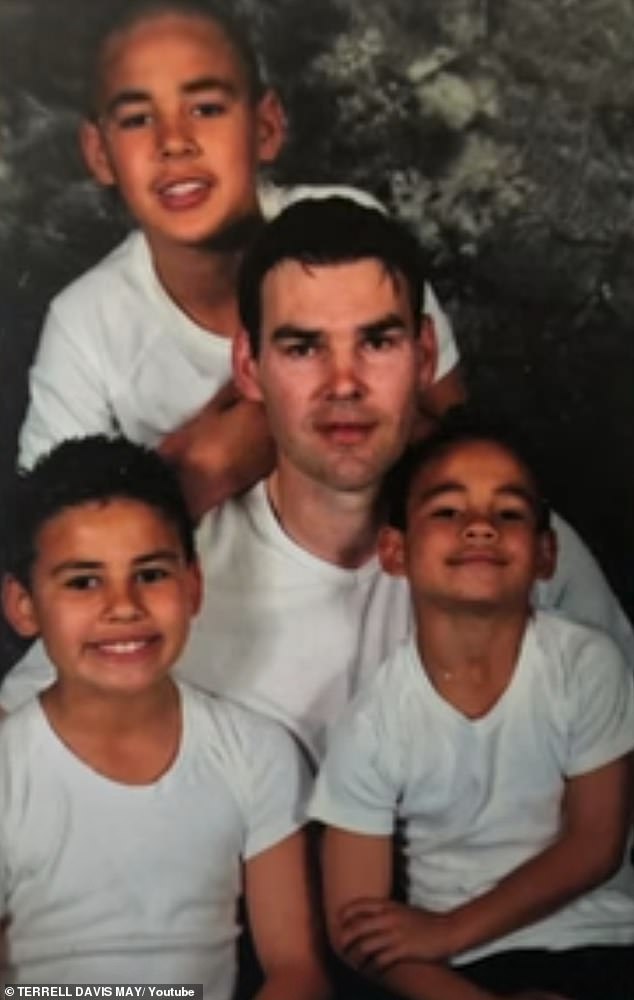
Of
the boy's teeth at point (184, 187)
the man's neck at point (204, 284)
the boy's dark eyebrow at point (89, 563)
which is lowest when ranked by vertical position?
the boy's dark eyebrow at point (89, 563)

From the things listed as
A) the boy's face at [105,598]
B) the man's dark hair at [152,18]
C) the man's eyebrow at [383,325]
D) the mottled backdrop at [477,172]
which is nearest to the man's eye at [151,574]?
the boy's face at [105,598]

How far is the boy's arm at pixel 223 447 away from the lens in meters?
1.15

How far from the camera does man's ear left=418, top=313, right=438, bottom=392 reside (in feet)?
3.80

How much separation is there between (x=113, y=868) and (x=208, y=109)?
1.73ft

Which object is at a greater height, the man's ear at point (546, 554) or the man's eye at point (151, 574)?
the man's ear at point (546, 554)

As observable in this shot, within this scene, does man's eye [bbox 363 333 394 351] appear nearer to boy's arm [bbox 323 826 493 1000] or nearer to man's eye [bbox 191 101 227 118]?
man's eye [bbox 191 101 227 118]

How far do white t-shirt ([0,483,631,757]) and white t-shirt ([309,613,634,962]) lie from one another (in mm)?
22

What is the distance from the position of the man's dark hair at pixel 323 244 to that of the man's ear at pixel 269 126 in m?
0.04

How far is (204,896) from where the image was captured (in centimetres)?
111

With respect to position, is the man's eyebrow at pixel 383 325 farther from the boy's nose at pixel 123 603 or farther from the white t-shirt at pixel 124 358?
the boy's nose at pixel 123 603

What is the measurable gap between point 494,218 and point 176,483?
30 cm

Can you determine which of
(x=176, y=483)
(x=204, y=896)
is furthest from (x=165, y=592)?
(x=204, y=896)

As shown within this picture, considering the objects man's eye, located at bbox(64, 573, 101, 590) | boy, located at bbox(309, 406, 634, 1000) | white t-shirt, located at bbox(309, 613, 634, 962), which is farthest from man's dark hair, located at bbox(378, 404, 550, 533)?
man's eye, located at bbox(64, 573, 101, 590)

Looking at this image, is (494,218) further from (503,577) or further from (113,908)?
(113,908)
